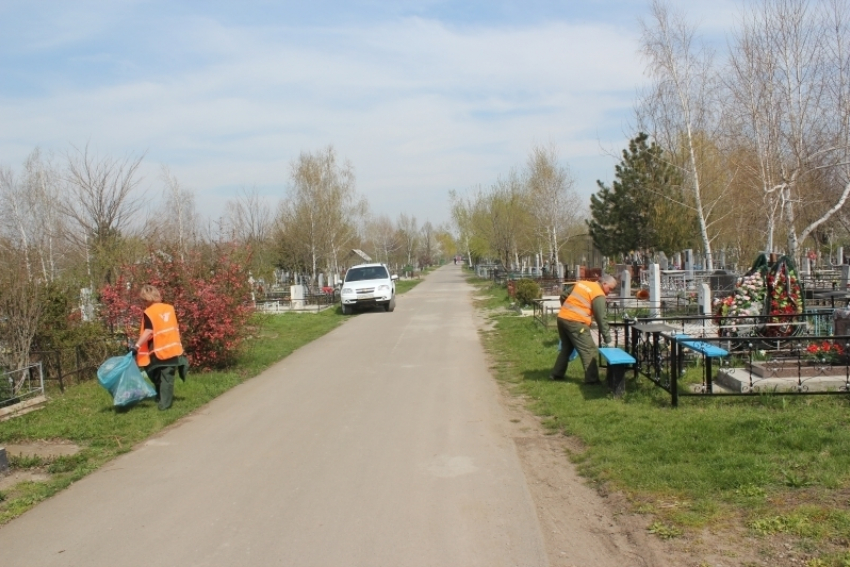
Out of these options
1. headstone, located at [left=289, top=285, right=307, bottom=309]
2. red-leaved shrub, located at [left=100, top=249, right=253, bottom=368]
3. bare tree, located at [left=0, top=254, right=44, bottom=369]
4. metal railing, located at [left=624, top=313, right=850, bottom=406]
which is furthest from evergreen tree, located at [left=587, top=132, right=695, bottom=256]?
bare tree, located at [left=0, top=254, right=44, bottom=369]

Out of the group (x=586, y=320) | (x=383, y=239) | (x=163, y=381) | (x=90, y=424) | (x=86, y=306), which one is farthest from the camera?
(x=383, y=239)

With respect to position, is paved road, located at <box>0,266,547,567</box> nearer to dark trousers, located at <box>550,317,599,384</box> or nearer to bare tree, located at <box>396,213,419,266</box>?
dark trousers, located at <box>550,317,599,384</box>

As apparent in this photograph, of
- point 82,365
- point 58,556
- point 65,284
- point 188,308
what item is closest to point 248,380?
point 188,308

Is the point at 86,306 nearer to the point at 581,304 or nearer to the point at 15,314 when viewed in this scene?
the point at 15,314

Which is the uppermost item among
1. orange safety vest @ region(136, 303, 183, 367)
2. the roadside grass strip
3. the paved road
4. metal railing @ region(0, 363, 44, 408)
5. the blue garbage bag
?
orange safety vest @ region(136, 303, 183, 367)

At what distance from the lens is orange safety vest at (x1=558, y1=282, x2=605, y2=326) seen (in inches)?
393

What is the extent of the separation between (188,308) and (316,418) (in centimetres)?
428

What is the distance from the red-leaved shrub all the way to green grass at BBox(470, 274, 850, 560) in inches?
222

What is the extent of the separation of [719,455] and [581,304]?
14.2 feet

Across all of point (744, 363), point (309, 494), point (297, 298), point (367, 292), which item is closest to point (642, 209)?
point (367, 292)

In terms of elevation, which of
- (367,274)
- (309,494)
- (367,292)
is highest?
(367,274)

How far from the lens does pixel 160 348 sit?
9.08 meters

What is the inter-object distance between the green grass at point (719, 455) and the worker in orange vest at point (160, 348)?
457 centimetres

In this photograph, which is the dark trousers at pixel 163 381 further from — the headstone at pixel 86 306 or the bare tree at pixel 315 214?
the bare tree at pixel 315 214
